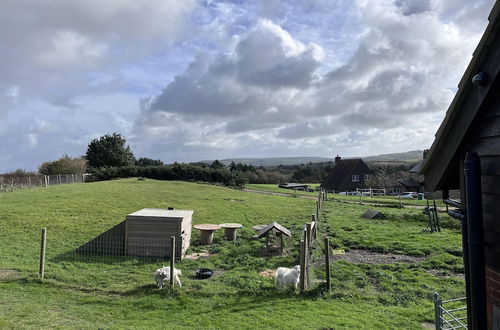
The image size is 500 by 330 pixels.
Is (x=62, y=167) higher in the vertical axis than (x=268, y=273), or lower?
higher

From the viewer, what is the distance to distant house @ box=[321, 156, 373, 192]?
211 feet

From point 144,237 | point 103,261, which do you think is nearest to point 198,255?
point 144,237

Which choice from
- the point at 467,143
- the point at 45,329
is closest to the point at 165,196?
the point at 45,329

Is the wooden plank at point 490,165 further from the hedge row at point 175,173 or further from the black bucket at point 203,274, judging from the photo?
the hedge row at point 175,173

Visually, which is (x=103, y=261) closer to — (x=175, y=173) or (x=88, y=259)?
(x=88, y=259)

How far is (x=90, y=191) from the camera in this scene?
29.0m

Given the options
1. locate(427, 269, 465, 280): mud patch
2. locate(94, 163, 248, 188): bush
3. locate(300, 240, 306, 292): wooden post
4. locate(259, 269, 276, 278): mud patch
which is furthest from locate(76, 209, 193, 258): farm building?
locate(94, 163, 248, 188): bush

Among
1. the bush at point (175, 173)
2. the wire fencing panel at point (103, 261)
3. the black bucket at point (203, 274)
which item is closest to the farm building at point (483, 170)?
the black bucket at point (203, 274)

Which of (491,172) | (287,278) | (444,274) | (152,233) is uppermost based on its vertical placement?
(491,172)

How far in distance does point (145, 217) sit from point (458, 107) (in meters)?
11.8

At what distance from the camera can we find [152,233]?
1344cm

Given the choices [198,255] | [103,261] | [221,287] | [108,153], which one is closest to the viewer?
[221,287]

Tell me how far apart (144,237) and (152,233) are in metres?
0.35

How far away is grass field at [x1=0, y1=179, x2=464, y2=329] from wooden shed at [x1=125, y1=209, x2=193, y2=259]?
0.70 metres
